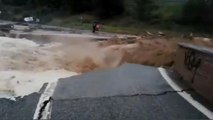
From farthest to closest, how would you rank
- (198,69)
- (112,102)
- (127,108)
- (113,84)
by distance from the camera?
(113,84) < (198,69) < (112,102) < (127,108)

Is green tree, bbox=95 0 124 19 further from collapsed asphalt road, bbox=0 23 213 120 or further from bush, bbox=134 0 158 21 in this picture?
collapsed asphalt road, bbox=0 23 213 120

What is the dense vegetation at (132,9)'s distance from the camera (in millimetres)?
58375

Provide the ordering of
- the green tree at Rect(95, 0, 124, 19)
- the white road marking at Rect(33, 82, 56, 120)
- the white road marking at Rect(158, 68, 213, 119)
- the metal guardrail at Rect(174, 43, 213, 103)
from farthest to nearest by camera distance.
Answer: the green tree at Rect(95, 0, 124, 19) < the metal guardrail at Rect(174, 43, 213, 103) < the white road marking at Rect(158, 68, 213, 119) < the white road marking at Rect(33, 82, 56, 120)

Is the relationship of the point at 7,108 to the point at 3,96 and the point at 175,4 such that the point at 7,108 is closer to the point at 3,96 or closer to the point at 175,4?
the point at 3,96

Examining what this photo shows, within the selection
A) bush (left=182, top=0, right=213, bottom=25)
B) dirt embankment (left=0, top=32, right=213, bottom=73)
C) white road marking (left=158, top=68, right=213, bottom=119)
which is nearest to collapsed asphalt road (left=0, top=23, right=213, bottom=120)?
white road marking (left=158, top=68, right=213, bottom=119)

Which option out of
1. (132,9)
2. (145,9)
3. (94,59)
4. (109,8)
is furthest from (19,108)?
(109,8)

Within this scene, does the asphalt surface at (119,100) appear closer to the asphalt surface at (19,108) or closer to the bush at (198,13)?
the asphalt surface at (19,108)

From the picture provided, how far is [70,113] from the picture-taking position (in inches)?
284

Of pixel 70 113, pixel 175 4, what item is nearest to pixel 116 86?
pixel 70 113

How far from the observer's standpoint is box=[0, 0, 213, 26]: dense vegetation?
2298 inches

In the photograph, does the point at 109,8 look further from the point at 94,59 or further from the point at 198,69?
the point at 198,69

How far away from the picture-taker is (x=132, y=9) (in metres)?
65.8

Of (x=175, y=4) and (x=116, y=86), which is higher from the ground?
(x=116, y=86)

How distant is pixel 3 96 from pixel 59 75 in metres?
4.15
